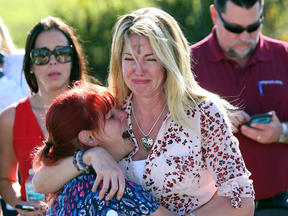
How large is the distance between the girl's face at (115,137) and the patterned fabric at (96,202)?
0.23 m

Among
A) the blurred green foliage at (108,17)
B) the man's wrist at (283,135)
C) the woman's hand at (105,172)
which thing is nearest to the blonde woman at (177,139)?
the woman's hand at (105,172)

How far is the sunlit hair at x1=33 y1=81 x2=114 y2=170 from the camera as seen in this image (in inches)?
80.1

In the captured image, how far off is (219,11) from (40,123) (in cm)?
182

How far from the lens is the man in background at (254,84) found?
3025 mm

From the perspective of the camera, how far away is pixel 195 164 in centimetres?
210

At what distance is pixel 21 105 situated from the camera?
2961 mm

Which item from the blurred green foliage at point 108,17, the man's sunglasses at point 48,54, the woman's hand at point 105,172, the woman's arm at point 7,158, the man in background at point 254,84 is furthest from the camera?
the blurred green foliage at point 108,17

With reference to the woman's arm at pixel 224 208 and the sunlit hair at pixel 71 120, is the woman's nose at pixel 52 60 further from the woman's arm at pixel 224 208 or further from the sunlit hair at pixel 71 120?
the woman's arm at pixel 224 208

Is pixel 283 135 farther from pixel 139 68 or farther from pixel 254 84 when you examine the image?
pixel 139 68

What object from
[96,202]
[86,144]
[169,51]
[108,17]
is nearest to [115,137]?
[86,144]

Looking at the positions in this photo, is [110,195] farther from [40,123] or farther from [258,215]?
[258,215]

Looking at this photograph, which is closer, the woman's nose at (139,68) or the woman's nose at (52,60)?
the woman's nose at (139,68)

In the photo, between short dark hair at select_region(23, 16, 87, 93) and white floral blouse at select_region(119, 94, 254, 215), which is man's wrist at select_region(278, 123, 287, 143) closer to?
white floral blouse at select_region(119, 94, 254, 215)

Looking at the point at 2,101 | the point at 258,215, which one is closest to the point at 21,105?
the point at 2,101
